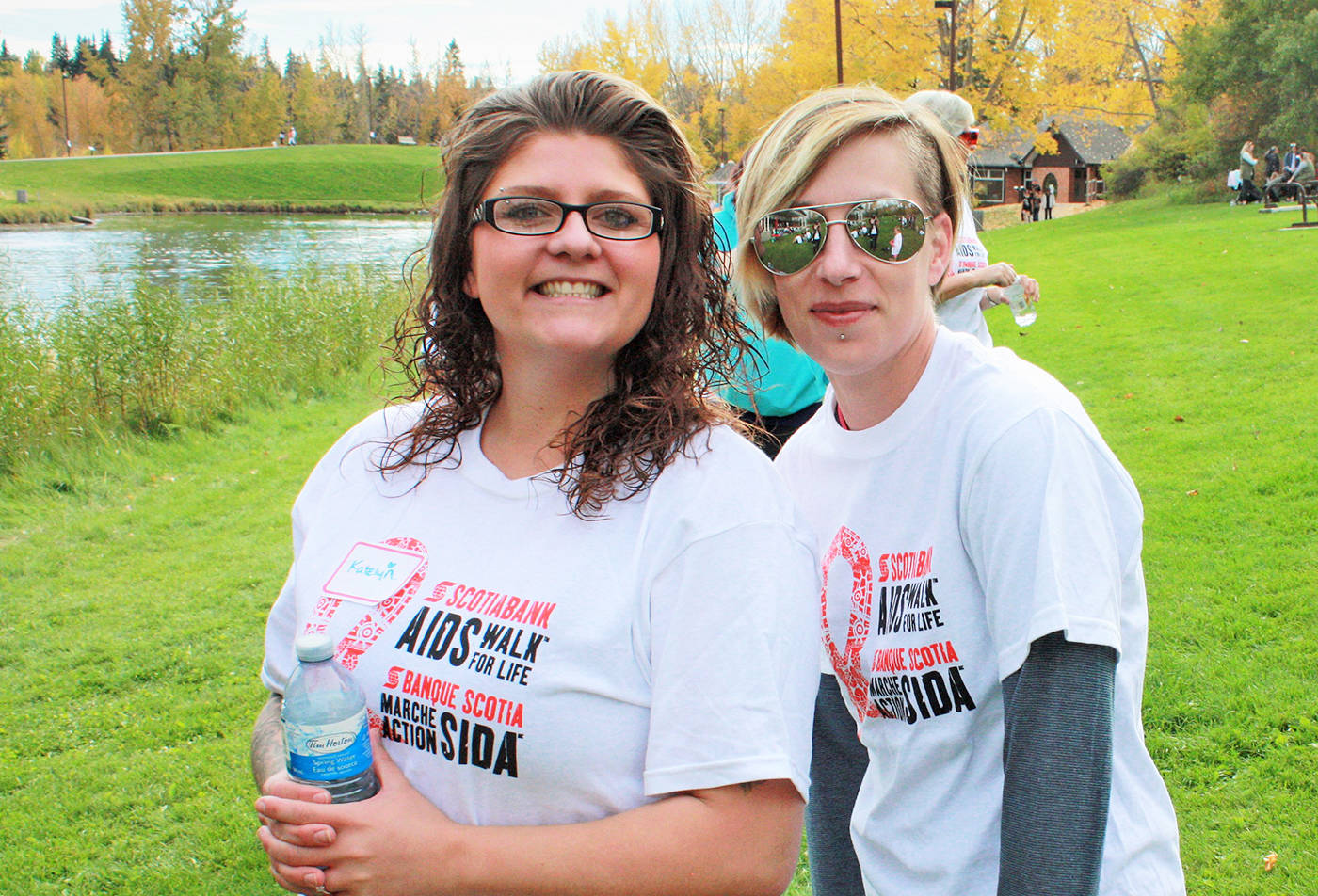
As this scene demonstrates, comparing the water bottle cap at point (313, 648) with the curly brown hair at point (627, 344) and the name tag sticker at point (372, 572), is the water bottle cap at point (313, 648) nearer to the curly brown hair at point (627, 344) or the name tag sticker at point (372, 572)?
the name tag sticker at point (372, 572)

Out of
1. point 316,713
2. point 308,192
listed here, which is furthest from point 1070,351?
point 308,192

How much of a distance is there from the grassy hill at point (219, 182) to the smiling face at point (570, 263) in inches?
2160

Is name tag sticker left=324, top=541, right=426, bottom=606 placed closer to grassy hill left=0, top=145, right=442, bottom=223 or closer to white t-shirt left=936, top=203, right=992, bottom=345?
white t-shirt left=936, top=203, right=992, bottom=345

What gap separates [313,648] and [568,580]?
0.37 m

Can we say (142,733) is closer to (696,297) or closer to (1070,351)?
(696,297)

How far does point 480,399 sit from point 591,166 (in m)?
0.52

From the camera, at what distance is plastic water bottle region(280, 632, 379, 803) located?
4.60ft

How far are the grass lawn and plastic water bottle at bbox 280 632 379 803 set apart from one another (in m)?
2.49

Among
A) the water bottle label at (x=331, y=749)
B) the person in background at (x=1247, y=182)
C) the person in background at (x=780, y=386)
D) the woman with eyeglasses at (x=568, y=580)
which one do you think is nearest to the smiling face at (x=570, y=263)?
the woman with eyeglasses at (x=568, y=580)

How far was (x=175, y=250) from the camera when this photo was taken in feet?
107

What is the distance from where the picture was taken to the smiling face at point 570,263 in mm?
1644

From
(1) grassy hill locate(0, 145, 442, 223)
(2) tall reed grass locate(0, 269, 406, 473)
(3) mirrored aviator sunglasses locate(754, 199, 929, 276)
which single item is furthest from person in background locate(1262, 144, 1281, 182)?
(1) grassy hill locate(0, 145, 442, 223)

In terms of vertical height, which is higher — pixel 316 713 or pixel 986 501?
pixel 986 501

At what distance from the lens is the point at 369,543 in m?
1.69
